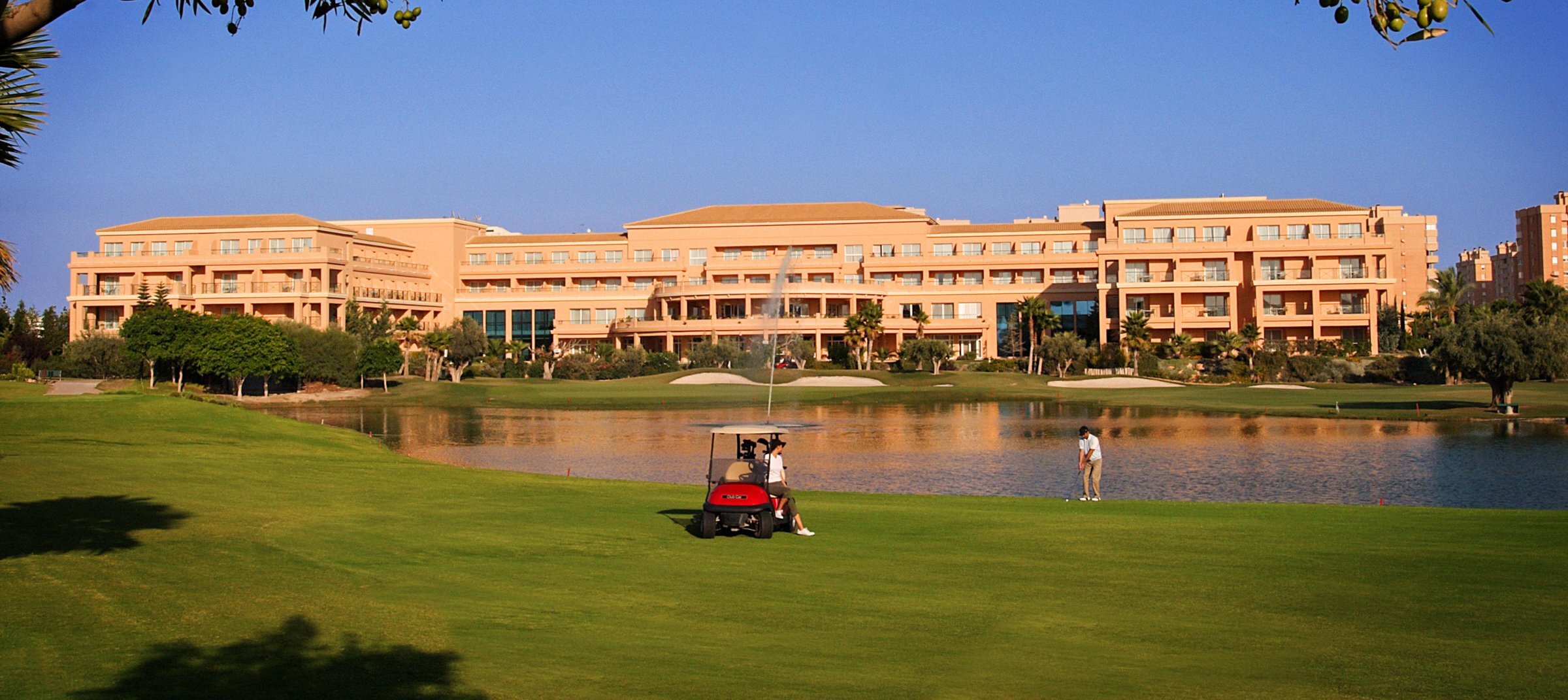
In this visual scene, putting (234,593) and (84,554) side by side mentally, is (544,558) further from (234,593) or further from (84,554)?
(84,554)

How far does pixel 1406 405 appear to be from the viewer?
56125mm

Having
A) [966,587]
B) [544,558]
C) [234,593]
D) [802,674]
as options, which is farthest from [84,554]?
[966,587]

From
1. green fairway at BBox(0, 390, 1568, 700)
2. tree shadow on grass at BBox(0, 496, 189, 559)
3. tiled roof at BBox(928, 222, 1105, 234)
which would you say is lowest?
green fairway at BBox(0, 390, 1568, 700)

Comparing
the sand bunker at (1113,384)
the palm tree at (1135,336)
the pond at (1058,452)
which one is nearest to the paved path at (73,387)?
the pond at (1058,452)

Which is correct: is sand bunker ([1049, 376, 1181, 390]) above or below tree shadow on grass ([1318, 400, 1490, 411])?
above

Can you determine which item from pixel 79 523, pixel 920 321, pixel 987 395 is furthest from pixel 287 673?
pixel 920 321

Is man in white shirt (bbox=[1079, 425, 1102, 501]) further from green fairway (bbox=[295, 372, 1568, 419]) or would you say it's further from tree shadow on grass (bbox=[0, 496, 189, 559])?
green fairway (bbox=[295, 372, 1568, 419])

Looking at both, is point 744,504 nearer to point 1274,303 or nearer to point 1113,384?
point 1113,384

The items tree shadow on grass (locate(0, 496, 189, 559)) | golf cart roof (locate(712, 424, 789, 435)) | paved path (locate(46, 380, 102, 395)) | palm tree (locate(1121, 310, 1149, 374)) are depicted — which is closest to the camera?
tree shadow on grass (locate(0, 496, 189, 559))

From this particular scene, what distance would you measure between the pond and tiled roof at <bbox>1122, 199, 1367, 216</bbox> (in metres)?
38.9

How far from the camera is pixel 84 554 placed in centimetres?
1353

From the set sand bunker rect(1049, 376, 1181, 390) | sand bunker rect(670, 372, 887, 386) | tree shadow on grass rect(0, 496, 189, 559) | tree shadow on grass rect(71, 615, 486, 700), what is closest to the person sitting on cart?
tree shadow on grass rect(71, 615, 486, 700)

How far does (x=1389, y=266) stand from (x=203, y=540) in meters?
89.7

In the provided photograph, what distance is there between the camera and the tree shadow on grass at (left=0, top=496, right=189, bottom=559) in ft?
46.0
